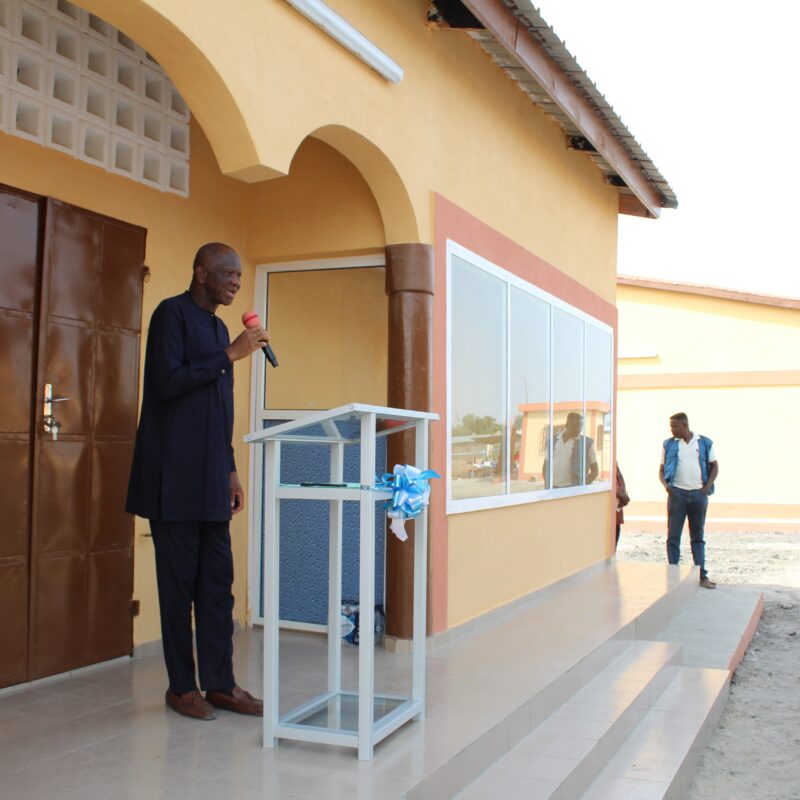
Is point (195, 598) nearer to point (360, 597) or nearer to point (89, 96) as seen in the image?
point (360, 597)

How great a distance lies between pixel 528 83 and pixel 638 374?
11880 mm

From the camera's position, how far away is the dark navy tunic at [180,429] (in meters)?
3.89

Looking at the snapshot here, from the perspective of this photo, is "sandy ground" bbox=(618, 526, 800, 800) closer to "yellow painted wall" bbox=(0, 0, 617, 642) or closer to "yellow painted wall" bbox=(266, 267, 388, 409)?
"yellow painted wall" bbox=(0, 0, 617, 642)

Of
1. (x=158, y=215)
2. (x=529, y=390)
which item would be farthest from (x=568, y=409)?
(x=158, y=215)

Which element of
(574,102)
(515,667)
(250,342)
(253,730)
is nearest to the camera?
(250,342)

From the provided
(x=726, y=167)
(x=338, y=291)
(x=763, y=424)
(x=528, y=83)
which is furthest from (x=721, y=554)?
(x=726, y=167)

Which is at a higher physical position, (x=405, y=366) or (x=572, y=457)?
(x=405, y=366)

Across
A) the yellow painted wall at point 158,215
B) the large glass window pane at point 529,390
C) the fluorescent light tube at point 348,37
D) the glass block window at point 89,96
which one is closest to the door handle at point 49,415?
the yellow painted wall at point 158,215

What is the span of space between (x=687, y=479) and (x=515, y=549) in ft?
11.3

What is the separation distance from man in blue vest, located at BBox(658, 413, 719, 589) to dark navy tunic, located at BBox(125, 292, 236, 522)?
6895 millimetres

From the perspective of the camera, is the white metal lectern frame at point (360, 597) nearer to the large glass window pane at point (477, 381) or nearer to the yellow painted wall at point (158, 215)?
the yellow painted wall at point (158, 215)

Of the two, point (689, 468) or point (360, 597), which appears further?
point (689, 468)

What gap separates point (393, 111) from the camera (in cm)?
542

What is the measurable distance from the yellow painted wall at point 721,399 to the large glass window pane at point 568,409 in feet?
28.8
